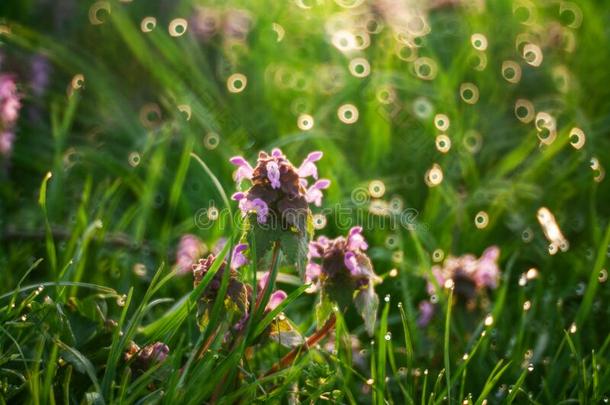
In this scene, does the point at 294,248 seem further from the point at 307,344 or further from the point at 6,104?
the point at 6,104

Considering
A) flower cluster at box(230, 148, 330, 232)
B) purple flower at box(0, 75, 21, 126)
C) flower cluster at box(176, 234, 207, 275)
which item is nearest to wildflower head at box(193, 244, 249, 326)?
flower cluster at box(230, 148, 330, 232)

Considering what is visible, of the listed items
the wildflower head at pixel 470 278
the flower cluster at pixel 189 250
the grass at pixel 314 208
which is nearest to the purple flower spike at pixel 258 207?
the grass at pixel 314 208

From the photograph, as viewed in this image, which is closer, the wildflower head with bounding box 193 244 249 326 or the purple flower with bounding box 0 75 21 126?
the wildflower head with bounding box 193 244 249 326

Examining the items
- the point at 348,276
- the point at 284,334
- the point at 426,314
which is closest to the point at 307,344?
the point at 284,334

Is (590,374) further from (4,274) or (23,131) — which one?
(23,131)

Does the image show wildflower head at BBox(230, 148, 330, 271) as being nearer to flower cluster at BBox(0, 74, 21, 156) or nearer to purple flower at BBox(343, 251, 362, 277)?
purple flower at BBox(343, 251, 362, 277)

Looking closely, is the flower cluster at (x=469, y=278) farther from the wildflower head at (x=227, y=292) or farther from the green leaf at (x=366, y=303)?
the wildflower head at (x=227, y=292)
